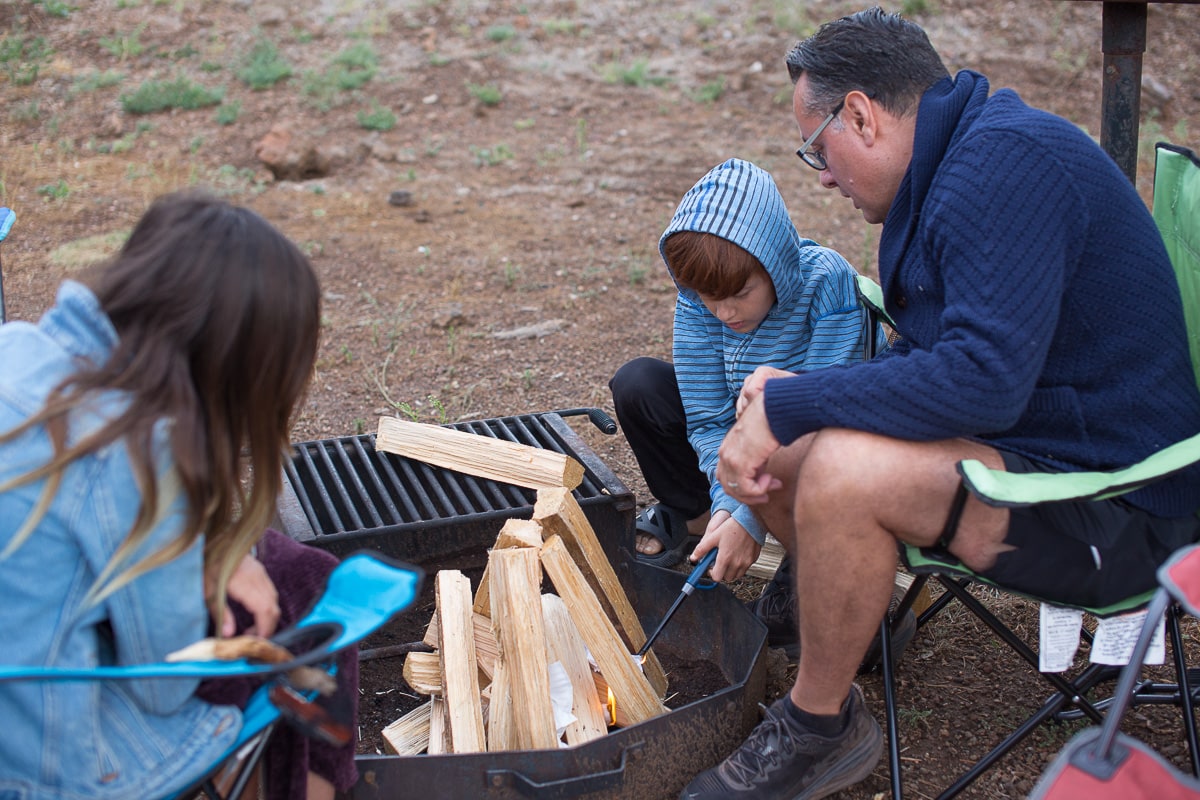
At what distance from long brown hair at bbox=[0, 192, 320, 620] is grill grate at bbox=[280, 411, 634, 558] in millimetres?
1113

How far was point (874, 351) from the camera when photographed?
3020mm

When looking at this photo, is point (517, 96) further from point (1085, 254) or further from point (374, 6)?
point (1085, 254)

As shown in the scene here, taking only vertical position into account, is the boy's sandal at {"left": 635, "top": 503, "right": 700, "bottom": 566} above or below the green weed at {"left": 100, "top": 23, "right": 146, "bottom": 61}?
above

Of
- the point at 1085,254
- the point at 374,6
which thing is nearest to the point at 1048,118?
the point at 1085,254

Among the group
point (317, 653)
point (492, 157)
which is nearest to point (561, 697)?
point (317, 653)

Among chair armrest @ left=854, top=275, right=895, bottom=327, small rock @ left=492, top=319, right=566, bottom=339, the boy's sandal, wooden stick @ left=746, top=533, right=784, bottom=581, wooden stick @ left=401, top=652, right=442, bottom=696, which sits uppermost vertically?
chair armrest @ left=854, top=275, right=895, bottom=327

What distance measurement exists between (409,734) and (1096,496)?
5.34ft

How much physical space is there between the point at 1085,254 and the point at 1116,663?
819 millimetres

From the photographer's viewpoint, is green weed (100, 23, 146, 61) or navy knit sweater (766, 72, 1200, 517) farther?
green weed (100, 23, 146, 61)

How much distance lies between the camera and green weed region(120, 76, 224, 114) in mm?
8570

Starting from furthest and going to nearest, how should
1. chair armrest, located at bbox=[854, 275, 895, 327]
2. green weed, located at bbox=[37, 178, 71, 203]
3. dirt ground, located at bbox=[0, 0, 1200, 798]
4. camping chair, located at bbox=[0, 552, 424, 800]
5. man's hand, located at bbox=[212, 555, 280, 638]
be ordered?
1. green weed, located at bbox=[37, 178, 71, 203]
2. dirt ground, located at bbox=[0, 0, 1200, 798]
3. chair armrest, located at bbox=[854, 275, 895, 327]
4. man's hand, located at bbox=[212, 555, 280, 638]
5. camping chair, located at bbox=[0, 552, 424, 800]

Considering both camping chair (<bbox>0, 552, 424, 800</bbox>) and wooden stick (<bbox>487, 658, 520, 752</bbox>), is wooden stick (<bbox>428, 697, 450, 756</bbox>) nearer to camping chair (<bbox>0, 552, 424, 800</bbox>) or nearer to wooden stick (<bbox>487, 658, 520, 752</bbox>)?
wooden stick (<bbox>487, 658, 520, 752</bbox>)

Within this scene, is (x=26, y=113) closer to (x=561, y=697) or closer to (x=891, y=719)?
(x=561, y=697)

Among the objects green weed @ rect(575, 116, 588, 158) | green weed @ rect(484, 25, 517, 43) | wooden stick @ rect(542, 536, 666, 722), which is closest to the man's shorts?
wooden stick @ rect(542, 536, 666, 722)
